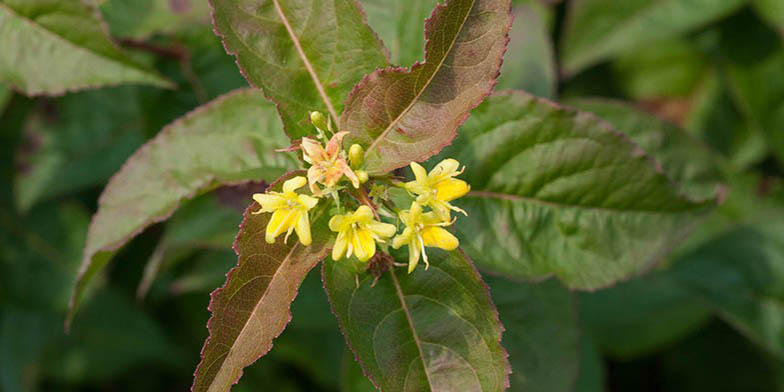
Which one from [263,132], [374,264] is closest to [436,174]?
[374,264]

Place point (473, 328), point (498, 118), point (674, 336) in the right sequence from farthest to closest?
point (674, 336)
point (498, 118)
point (473, 328)

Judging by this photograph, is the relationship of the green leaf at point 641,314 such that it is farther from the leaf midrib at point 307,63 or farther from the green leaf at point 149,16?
the green leaf at point 149,16

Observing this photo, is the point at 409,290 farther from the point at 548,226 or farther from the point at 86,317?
the point at 86,317

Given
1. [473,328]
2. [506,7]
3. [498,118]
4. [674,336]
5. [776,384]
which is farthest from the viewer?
[776,384]

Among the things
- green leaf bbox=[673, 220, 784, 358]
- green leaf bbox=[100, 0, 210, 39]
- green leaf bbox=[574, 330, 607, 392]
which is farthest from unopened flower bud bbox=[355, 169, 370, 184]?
green leaf bbox=[673, 220, 784, 358]

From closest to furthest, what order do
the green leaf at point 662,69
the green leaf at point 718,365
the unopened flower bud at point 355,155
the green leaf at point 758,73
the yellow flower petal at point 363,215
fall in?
the yellow flower petal at point 363,215 → the unopened flower bud at point 355,155 → the green leaf at point 758,73 → the green leaf at point 718,365 → the green leaf at point 662,69

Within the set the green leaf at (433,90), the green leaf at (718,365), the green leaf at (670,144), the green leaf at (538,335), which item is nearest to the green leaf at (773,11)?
the green leaf at (670,144)
